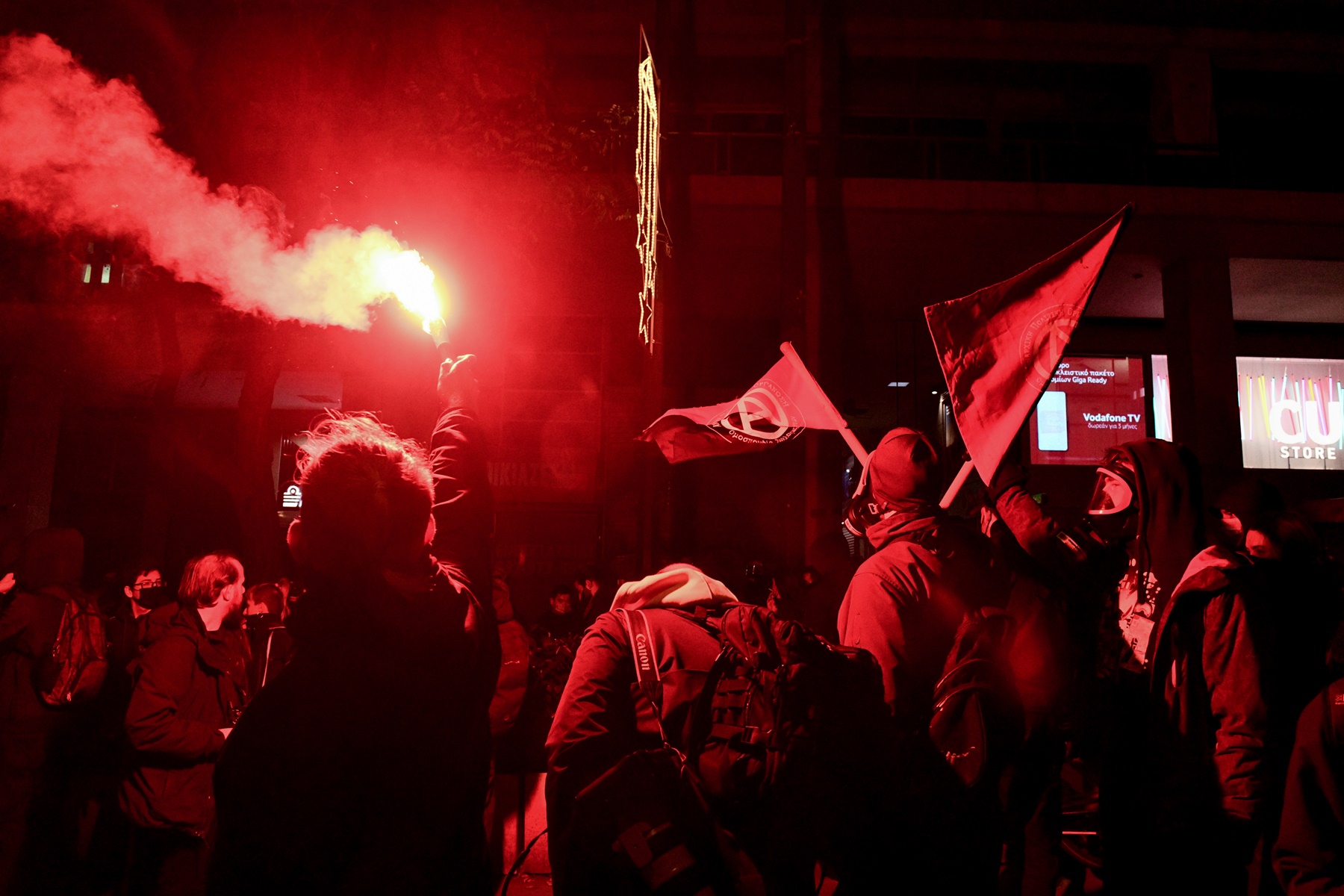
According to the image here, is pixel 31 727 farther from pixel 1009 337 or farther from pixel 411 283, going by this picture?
pixel 1009 337

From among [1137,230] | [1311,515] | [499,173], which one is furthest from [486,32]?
[1311,515]

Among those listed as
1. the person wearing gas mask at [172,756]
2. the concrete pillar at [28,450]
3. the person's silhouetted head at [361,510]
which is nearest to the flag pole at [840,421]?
the person's silhouetted head at [361,510]

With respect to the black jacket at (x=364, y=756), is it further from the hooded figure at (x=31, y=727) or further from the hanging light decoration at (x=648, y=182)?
the hanging light decoration at (x=648, y=182)

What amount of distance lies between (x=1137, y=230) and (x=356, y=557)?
48.0 ft

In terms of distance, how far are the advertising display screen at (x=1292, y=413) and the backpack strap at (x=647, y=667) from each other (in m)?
17.7

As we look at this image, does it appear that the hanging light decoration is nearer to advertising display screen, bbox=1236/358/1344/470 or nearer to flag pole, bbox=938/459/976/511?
flag pole, bbox=938/459/976/511

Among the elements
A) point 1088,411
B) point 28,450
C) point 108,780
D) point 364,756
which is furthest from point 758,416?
point 28,450

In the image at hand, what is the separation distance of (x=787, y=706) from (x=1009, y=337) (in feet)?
8.51

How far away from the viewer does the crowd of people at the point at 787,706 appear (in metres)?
1.80

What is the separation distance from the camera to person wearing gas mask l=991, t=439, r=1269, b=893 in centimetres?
279

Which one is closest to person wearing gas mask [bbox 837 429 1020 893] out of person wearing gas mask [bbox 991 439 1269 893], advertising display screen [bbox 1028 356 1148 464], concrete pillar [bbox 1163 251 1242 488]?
person wearing gas mask [bbox 991 439 1269 893]

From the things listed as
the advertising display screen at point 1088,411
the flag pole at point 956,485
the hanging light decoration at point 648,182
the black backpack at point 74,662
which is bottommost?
the black backpack at point 74,662

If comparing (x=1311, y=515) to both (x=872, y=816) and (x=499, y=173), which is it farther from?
(x=499, y=173)

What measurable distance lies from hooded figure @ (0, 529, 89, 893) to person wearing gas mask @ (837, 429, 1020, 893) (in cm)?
430
